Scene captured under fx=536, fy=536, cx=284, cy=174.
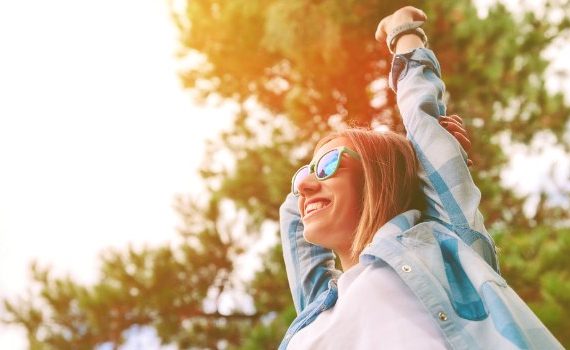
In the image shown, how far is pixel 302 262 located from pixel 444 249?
52 cm

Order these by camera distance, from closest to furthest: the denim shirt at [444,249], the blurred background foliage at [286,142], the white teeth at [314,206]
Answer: the denim shirt at [444,249], the white teeth at [314,206], the blurred background foliage at [286,142]

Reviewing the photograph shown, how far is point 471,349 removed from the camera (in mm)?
660

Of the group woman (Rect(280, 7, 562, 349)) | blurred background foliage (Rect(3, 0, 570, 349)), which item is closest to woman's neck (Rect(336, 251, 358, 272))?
woman (Rect(280, 7, 562, 349))

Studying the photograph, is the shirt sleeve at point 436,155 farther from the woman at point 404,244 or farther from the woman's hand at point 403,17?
the woman's hand at point 403,17

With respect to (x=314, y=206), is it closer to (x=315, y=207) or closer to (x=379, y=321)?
(x=315, y=207)

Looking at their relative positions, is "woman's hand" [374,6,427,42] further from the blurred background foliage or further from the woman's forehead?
the blurred background foliage

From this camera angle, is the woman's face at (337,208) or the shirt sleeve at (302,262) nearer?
the woman's face at (337,208)

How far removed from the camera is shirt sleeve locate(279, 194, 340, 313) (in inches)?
47.4

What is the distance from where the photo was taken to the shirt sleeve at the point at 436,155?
838 millimetres

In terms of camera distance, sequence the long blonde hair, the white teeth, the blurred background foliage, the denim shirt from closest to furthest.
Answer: the denim shirt
the long blonde hair
the white teeth
the blurred background foliage

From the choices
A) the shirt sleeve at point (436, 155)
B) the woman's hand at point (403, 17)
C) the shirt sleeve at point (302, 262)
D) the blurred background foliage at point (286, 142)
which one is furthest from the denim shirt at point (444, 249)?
the blurred background foliage at point (286, 142)

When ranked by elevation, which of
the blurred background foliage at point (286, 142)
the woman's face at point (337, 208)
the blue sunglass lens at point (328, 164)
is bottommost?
the woman's face at point (337, 208)

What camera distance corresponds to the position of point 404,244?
788 mm

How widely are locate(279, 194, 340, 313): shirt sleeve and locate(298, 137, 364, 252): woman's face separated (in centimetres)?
19
